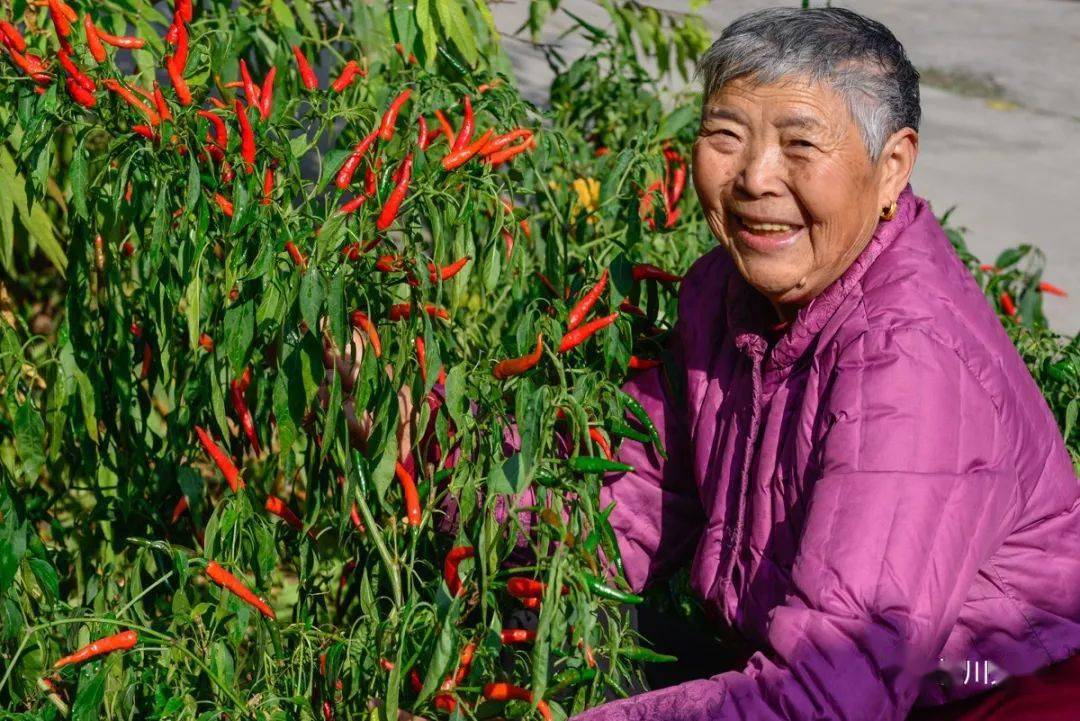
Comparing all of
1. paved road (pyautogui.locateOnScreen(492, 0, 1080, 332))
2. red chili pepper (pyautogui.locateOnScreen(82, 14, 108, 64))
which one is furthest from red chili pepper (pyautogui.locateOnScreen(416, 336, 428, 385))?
paved road (pyautogui.locateOnScreen(492, 0, 1080, 332))

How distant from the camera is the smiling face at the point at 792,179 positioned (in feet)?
5.61

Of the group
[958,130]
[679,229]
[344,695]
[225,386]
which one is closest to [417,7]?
[679,229]

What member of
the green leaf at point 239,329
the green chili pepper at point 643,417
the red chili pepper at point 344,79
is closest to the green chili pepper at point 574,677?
the green chili pepper at point 643,417

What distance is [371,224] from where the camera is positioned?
5.53 feet

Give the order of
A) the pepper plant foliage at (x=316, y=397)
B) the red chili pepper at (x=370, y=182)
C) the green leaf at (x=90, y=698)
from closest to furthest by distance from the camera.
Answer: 1. the green leaf at (x=90, y=698)
2. the pepper plant foliage at (x=316, y=397)
3. the red chili pepper at (x=370, y=182)

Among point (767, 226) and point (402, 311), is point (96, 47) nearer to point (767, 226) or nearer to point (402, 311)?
point (402, 311)

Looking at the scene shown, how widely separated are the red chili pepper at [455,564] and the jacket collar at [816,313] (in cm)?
47

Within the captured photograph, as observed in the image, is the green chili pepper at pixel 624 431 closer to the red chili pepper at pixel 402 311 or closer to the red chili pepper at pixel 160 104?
the red chili pepper at pixel 402 311

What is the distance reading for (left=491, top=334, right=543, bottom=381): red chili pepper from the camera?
180 cm

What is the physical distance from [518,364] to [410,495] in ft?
0.71

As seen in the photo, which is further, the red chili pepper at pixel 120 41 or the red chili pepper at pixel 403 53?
the red chili pepper at pixel 403 53

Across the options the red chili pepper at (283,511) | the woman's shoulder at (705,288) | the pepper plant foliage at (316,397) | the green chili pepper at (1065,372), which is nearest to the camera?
the pepper plant foliage at (316,397)

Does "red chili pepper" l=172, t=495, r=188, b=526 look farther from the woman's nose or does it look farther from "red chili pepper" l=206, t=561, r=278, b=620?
the woman's nose

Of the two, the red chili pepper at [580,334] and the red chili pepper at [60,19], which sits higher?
the red chili pepper at [60,19]
